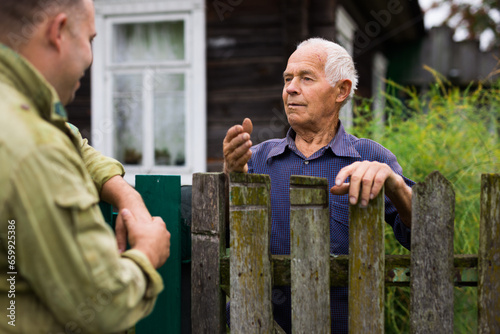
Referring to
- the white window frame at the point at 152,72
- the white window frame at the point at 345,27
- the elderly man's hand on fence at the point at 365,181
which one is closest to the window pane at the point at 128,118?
the white window frame at the point at 152,72

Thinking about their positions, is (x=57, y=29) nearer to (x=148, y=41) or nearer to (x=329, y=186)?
(x=329, y=186)

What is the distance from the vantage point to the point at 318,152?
1.78 m

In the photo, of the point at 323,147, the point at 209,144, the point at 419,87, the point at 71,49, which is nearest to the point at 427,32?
the point at 419,87

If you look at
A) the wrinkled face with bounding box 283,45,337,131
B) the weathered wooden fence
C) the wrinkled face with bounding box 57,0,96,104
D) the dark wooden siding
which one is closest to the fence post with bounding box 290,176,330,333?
the weathered wooden fence

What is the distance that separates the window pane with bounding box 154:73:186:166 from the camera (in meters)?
5.17

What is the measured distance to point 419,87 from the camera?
1026 cm

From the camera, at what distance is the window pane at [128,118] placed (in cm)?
526

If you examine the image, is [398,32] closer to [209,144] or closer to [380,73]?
[380,73]

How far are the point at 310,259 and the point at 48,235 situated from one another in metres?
0.84

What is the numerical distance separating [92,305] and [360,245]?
33.5 inches

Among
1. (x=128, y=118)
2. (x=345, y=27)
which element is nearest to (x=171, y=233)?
→ (x=128, y=118)

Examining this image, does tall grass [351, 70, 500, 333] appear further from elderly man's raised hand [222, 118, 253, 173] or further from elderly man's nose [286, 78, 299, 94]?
elderly man's raised hand [222, 118, 253, 173]

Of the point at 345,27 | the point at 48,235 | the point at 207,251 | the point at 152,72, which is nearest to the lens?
the point at 48,235

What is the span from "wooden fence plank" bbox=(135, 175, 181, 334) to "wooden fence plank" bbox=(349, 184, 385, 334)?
62cm
